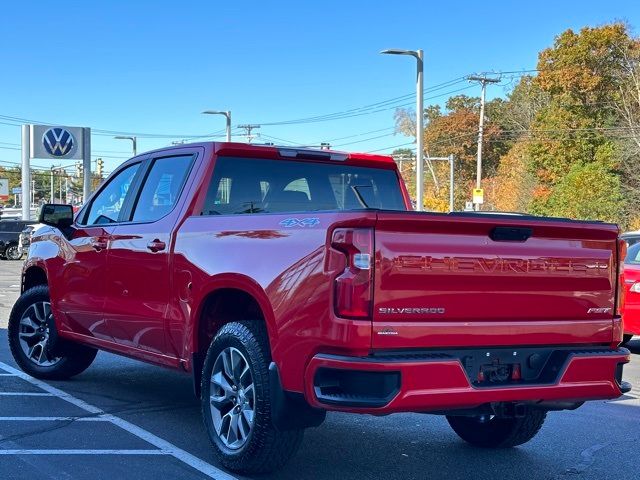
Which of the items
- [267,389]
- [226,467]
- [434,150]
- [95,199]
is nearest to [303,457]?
[226,467]

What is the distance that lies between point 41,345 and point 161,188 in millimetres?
2425

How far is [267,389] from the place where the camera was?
429cm

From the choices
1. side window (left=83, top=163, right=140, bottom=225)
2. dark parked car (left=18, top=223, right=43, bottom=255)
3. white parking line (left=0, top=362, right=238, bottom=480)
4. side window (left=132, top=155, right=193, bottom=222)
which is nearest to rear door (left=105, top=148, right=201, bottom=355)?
side window (left=132, top=155, right=193, bottom=222)

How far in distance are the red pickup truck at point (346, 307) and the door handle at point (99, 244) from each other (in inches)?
13.1

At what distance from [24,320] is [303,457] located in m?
3.54

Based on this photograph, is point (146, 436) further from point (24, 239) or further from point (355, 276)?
point (24, 239)

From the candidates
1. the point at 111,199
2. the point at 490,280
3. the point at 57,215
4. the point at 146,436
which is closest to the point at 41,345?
the point at 57,215

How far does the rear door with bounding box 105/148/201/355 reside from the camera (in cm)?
541

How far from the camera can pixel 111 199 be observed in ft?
21.4

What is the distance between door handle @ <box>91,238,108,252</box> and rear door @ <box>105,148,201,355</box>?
0.44ft

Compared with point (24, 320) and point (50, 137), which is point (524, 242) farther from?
point (50, 137)

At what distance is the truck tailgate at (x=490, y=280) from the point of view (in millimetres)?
3891

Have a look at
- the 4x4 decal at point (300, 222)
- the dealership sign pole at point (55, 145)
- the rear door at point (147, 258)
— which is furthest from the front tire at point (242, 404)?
the dealership sign pole at point (55, 145)

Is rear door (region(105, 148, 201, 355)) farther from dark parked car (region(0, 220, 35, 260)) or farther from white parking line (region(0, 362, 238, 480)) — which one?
dark parked car (region(0, 220, 35, 260))
